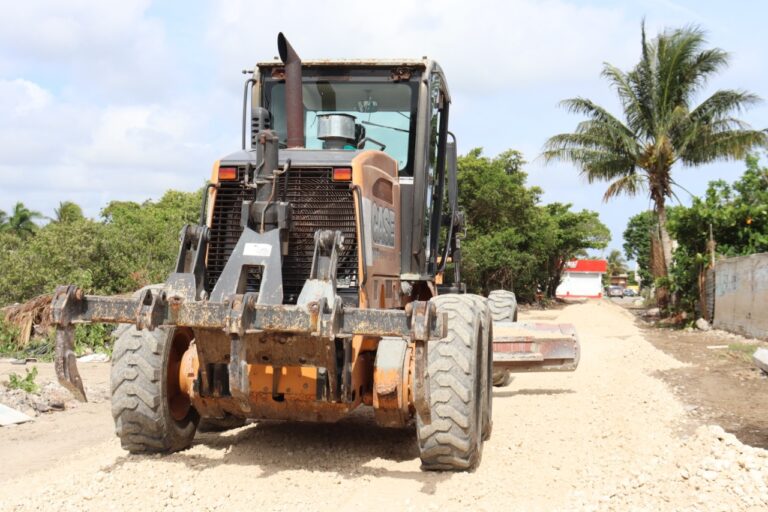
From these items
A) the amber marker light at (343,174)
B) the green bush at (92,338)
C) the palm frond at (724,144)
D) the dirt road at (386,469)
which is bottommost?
the dirt road at (386,469)

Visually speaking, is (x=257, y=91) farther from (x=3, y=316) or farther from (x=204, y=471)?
(x=3, y=316)

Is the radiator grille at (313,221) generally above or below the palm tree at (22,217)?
below

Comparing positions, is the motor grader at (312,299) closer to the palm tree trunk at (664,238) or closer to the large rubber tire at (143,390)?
the large rubber tire at (143,390)

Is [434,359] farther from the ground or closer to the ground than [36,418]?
farther from the ground

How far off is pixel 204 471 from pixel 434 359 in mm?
1750

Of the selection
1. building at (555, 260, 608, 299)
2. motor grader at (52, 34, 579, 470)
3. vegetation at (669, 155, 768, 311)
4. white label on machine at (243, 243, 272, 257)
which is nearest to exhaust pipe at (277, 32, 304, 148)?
motor grader at (52, 34, 579, 470)

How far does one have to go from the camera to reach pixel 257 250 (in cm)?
572

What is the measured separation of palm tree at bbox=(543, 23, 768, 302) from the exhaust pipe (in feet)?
82.5

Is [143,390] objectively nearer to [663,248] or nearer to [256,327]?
[256,327]

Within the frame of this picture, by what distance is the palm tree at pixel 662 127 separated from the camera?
29.3 metres

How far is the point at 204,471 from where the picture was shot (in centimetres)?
567

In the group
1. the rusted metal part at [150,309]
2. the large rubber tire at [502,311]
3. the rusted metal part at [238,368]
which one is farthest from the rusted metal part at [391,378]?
the large rubber tire at [502,311]

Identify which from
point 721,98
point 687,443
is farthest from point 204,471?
point 721,98

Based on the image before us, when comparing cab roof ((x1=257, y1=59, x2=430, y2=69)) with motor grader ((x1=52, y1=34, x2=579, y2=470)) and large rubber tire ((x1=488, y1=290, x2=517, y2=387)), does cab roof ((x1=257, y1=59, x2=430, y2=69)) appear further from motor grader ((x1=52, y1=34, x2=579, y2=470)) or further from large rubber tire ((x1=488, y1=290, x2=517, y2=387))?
large rubber tire ((x1=488, y1=290, x2=517, y2=387))
